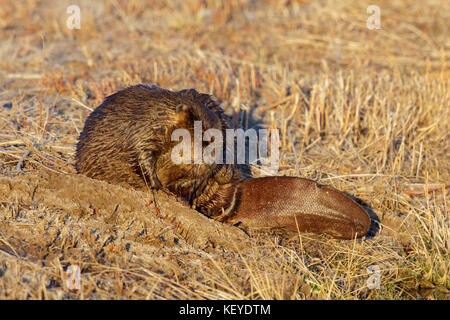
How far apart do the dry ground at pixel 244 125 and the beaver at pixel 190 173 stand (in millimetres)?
155

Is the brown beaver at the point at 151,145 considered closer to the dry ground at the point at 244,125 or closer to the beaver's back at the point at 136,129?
the beaver's back at the point at 136,129

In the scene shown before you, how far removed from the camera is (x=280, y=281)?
3346mm

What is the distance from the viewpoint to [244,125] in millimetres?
5484

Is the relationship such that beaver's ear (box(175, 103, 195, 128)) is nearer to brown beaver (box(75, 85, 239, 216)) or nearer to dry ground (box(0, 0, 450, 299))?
brown beaver (box(75, 85, 239, 216))

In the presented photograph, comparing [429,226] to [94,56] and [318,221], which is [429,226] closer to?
[318,221]

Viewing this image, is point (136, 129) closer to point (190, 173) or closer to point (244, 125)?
point (190, 173)

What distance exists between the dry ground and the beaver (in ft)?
0.51

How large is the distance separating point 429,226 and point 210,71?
Answer: 324cm

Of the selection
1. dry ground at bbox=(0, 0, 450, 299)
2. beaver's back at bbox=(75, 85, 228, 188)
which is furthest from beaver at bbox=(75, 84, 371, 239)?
dry ground at bbox=(0, 0, 450, 299)

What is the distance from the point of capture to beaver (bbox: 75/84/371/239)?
368 centimetres

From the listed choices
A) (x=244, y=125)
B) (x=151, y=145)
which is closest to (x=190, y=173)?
(x=151, y=145)

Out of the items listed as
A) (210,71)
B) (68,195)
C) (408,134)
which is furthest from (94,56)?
(408,134)

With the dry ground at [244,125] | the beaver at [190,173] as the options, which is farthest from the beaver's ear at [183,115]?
the dry ground at [244,125]

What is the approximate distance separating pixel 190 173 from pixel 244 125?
196 centimetres
